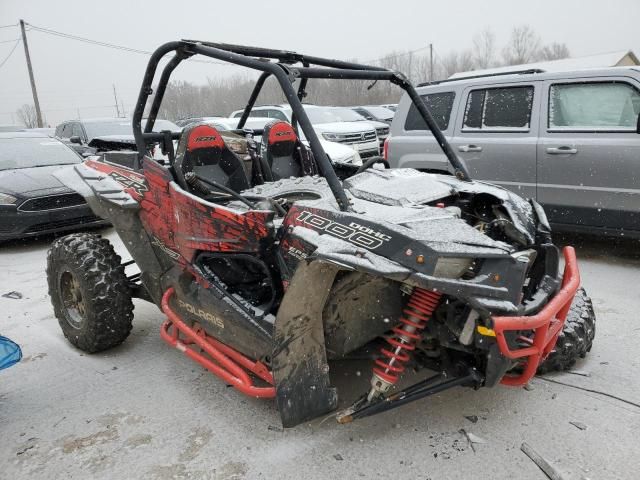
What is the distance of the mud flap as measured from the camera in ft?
7.84

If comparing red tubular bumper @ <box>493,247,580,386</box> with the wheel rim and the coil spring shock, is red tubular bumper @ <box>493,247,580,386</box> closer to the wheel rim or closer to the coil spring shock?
the coil spring shock

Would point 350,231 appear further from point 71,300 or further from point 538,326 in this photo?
point 71,300

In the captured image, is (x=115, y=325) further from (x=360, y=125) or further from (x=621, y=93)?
(x=360, y=125)

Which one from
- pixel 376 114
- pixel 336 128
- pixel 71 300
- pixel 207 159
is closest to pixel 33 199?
pixel 71 300

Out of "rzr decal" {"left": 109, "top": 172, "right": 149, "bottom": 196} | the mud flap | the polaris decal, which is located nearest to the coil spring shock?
the mud flap

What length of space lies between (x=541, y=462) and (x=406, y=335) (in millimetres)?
861

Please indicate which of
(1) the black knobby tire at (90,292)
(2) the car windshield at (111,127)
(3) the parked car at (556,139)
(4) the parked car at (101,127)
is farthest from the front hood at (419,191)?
(2) the car windshield at (111,127)

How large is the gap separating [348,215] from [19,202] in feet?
19.4

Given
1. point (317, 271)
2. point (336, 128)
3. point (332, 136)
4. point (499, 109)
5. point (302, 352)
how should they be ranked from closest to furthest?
point (317, 271), point (302, 352), point (499, 109), point (332, 136), point (336, 128)

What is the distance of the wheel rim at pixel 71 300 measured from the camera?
12.3 feet

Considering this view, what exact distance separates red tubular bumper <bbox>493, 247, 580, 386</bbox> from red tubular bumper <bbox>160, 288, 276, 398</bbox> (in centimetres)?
112

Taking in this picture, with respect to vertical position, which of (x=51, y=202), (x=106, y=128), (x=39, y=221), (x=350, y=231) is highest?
(x=350, y=231)

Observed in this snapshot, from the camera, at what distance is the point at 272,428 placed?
110 inches

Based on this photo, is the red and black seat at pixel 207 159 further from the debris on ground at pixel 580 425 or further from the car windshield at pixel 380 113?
the car windshield at pixel 380 113
